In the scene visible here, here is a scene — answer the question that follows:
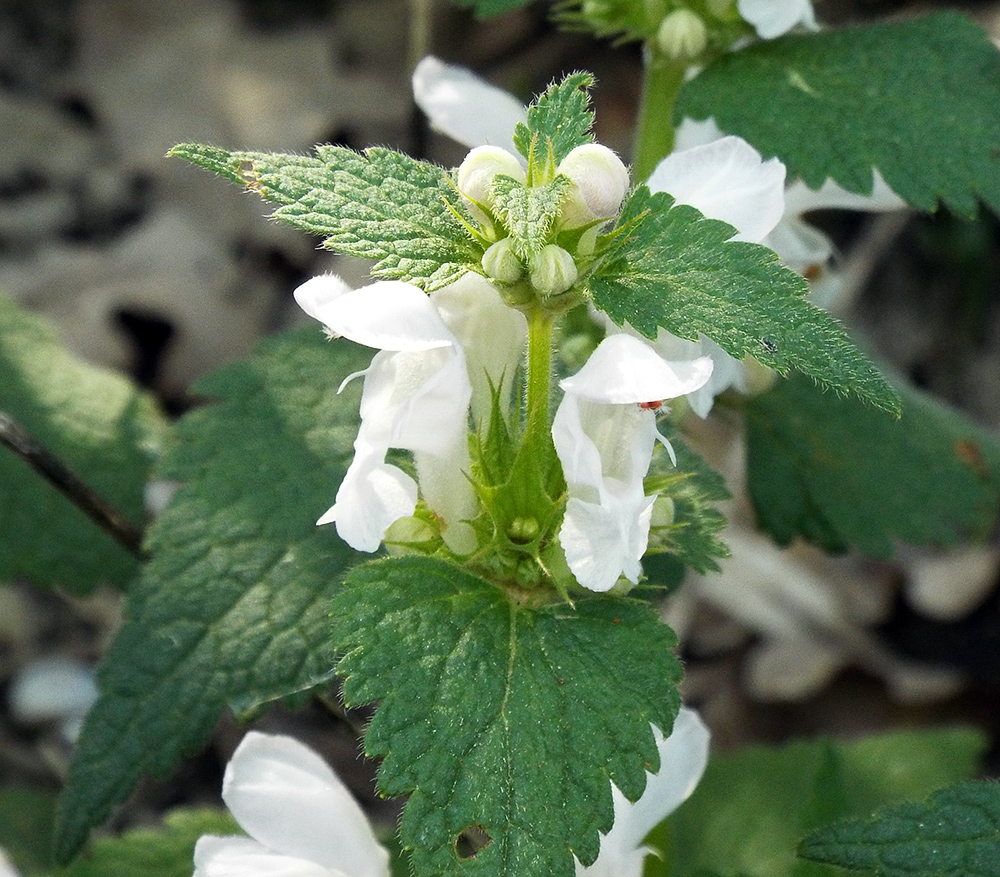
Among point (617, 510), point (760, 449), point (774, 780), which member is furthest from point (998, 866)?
point (774, 780)

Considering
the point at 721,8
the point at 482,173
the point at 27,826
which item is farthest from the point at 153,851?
the point at 721,8

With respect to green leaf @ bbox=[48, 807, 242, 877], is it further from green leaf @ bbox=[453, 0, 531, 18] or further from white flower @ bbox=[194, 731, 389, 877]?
green leaf @ bbox=[453, 0, 531, 18]

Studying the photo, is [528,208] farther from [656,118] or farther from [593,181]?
[656,118]

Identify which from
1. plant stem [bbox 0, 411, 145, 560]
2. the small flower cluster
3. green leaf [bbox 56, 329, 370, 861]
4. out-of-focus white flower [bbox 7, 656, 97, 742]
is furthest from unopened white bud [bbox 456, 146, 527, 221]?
out-of-focus white flower [bbox 7, 656, 97, 742]

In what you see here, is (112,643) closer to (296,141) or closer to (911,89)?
(911,89)

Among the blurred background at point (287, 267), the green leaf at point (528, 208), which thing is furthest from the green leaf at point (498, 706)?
the blurred background at point (287, 267)

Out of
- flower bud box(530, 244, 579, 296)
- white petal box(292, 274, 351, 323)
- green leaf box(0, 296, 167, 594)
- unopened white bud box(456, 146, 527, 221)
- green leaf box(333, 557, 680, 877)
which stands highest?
unopened white bud box(456, 146, 527, 221)
